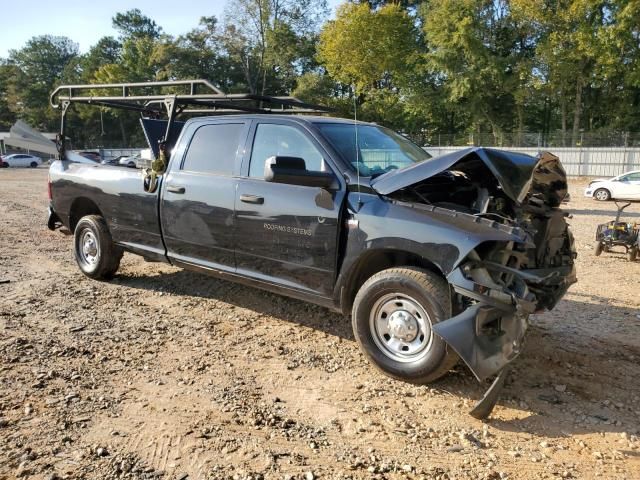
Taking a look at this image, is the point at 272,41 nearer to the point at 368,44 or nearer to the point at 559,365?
the point at 368,44

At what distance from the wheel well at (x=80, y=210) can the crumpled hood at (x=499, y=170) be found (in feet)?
13.7

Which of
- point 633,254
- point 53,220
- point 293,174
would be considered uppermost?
point 293,174

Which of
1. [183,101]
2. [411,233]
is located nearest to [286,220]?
[411,233]

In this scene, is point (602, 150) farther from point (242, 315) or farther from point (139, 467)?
point (139, 467)

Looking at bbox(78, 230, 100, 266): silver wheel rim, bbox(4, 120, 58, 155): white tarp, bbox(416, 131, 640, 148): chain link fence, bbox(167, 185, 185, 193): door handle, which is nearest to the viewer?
bbox(167, 185, 185, 193): door handle

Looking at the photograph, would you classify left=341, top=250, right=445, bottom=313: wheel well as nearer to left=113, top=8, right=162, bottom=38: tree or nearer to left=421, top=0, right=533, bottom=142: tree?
left=421, top=0, right=533, bottom=142: tree

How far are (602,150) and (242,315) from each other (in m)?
32.6

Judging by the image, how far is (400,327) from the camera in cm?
376

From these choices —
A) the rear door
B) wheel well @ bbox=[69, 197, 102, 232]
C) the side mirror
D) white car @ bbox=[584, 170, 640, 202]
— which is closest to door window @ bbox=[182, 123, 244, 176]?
the rear door

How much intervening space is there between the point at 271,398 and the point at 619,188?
63.1 ft

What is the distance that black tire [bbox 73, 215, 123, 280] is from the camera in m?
6.12

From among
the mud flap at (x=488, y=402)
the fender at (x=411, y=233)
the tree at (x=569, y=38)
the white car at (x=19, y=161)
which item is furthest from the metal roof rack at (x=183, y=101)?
the white car at (x=19, y=161)

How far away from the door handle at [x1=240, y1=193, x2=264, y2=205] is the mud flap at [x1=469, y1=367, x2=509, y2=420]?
2356 mm

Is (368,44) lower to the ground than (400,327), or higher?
higher
